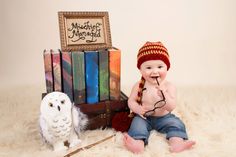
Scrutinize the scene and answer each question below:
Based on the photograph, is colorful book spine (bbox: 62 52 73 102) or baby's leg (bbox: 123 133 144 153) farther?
colorful book spine (bbox: 62 52 73 102)

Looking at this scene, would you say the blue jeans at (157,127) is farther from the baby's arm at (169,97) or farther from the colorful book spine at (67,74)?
the colorful book spine at (67,74)

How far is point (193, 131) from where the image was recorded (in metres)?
1.40

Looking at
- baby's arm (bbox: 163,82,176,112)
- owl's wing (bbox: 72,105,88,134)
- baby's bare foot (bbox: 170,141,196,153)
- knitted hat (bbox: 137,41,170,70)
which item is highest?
knitted hat (bbox: 137,41,170,70)

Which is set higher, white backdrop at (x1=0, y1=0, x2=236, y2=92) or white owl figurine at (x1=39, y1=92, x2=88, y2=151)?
white backdrop at (x1=0, y1=0, x2=236, y2=92)

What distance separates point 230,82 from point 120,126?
0.90 m

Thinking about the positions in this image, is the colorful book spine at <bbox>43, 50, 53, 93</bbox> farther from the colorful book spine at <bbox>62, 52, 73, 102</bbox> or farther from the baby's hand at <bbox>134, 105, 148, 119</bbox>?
the baby's hand at <bbox>134, 105, 148, 119</bbox>

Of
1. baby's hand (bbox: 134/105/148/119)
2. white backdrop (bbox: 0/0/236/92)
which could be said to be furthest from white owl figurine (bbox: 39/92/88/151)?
white backdrop (bbox: 0/0/236/92)

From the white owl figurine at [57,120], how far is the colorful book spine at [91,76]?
0.46 ft

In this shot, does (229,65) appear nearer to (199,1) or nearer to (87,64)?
(199,1)

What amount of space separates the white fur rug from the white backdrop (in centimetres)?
19

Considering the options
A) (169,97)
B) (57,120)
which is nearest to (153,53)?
(169,97)

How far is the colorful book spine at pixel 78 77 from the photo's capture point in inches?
53.6

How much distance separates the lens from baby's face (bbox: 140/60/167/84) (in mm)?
1340

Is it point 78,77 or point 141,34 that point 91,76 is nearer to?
point 78,77
